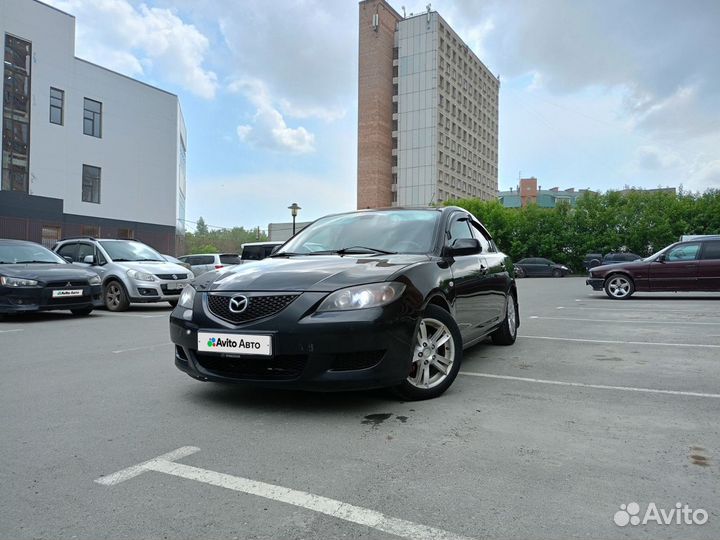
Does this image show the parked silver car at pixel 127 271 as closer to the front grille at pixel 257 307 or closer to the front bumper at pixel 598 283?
the front grille at pixel 257 307

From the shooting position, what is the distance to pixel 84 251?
12.6 meters

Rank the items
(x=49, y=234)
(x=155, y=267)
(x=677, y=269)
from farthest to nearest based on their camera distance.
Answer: (x=49, y=234) → (x=677, y=269) → (x=155, y=267)

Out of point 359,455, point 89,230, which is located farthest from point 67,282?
point 89,230

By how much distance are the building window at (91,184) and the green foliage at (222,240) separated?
3963 cm

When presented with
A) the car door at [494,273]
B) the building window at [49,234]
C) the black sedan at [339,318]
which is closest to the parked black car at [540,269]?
the building window at [49,234]

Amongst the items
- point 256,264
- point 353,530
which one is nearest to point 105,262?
point 256,264

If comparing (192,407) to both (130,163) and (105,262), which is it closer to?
(105,262)

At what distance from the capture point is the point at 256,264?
14.3 ft

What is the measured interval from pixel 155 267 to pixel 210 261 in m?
9.06

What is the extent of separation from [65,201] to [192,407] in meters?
33.1

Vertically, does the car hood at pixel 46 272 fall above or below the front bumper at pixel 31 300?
above

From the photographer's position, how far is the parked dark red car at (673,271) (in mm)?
14250

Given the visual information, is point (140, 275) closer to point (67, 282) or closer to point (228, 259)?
point (67, 282)

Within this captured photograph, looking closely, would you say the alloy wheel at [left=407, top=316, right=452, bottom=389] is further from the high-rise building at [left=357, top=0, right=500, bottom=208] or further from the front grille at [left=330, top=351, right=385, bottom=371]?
the high-rise building at [left=357, top=0, right=500, bottom=208]
